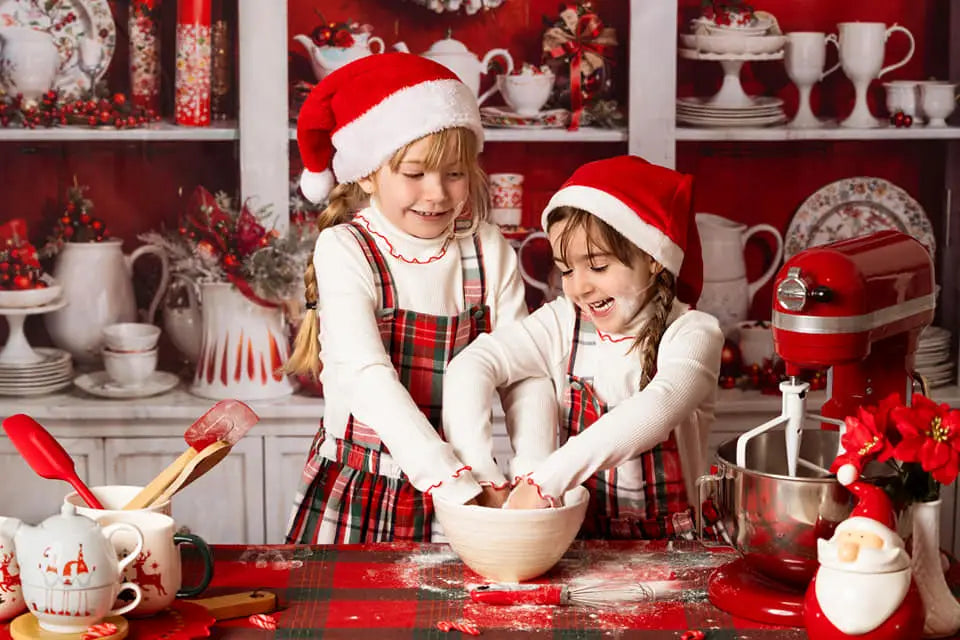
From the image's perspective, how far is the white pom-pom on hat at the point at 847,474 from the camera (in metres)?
1.34

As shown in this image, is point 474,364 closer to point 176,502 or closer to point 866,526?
point 866,526

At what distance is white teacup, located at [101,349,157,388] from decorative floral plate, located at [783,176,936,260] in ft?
4.99

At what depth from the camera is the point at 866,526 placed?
51.4 inches

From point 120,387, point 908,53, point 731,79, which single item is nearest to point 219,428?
point 120,387

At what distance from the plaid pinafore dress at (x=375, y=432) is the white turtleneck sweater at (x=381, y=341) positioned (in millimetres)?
13

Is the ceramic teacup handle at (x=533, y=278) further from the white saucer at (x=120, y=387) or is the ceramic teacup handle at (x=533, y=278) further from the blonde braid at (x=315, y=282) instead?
the white saucer at (x=120, y=387)

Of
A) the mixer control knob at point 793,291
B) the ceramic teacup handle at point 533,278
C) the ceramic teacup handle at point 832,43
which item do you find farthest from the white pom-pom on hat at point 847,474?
the ceramic teacup handle at point 832,43

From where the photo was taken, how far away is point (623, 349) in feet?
6.18

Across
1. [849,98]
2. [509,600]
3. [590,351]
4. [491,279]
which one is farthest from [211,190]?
[509,600]

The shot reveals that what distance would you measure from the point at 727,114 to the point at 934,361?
75 centimetres

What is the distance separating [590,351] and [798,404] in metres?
0.49

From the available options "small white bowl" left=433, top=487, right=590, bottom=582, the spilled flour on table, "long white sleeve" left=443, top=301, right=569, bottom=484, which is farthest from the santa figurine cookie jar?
"long white sleeve" left=443, top=301, right=569, bottom=484

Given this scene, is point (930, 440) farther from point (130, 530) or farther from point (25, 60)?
point (25, 60)

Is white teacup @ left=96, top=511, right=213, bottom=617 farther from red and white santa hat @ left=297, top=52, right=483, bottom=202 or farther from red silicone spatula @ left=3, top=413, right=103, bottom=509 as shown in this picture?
red and white santa hat @ left=297, top=52, right=483, bottom=202
